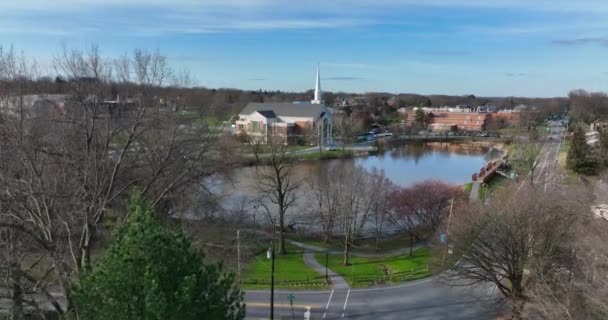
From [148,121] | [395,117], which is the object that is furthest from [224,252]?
[395,117]

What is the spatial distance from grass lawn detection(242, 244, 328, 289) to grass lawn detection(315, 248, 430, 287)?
103 centimetres

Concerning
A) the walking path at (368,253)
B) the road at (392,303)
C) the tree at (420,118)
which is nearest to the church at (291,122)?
the tree at (420,118)

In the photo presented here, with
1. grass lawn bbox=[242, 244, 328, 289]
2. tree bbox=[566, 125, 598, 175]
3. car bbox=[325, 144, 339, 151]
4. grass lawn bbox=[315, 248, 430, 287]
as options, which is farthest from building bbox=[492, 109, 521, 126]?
grass lawn bbox=[242, 244, 328, 289]

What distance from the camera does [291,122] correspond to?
247 feet

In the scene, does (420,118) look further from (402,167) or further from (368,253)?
(368,253)

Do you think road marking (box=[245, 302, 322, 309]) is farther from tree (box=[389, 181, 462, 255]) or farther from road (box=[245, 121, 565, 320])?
tree (box=[389, 181, 462, 255])

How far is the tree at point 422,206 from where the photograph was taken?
25.5m

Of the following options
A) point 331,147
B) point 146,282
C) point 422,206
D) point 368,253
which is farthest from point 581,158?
point 146,282

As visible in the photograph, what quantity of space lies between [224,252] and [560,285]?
36.2ft

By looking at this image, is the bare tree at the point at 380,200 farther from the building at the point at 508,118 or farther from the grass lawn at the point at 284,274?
the building at the point at 508,118

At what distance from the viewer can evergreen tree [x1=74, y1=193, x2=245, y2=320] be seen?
7.18 m

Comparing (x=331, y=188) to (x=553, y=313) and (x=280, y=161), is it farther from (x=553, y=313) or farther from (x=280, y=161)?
(x=553, y=313)

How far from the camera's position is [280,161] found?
83.1ft

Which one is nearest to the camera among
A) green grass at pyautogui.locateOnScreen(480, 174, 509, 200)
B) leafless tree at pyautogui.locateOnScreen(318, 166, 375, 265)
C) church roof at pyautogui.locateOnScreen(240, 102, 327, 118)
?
leafless tree at pyautogui.locateOnScreen(318, 166, 375, 265)
